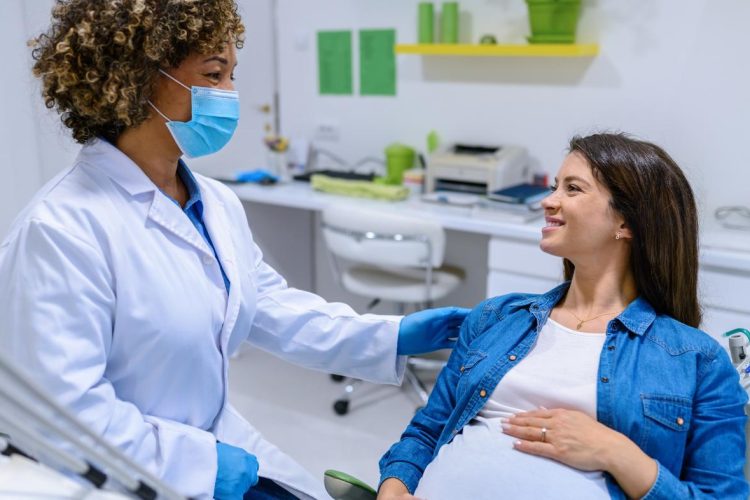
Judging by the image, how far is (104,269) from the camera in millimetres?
1102

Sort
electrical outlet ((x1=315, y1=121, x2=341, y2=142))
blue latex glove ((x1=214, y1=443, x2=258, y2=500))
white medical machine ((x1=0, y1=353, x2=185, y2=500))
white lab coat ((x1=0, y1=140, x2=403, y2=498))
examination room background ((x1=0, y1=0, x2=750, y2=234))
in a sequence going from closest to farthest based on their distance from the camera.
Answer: white medical machine ((x1=0, y1=353, x2=185, y2=500)) < white lab coat ((x1=0, y1=140, x2=403, y2=498)) < blue latex glove ((x1=214, y1=443, x2=258, y2=500)) < examination room background ((x1=0, y1=0, x2=750, y2=234)) < electrical outlet ((x1=315, y1=121, x2=341, y2=142))

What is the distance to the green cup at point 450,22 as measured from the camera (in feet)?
9.53

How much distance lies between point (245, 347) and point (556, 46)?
1.86 metres

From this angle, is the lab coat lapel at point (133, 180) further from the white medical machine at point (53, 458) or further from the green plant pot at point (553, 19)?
the green plant pot at point (553, 19)

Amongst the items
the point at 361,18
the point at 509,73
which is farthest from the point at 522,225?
the point at 361,18

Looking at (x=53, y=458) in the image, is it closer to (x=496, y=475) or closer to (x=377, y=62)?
(x=496, y=475)

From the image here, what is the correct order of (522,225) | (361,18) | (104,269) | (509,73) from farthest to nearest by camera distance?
1. (361,18)
2. (509,73)
3. (522,225)
4. (104,269)

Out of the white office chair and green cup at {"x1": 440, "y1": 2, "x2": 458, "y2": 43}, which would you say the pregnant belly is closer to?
the white office chair

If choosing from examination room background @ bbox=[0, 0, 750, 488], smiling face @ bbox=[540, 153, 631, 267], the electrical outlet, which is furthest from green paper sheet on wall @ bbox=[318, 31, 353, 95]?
smiling face @ bbox=[540, 153, 631, 267]

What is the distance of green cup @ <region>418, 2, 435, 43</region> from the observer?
9.67 ft

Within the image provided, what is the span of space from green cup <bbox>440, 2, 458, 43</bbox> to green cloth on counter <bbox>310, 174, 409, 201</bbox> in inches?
24.8

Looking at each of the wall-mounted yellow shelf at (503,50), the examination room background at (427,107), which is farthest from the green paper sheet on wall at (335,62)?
the wall-mounted yellow shelf at (503,50)

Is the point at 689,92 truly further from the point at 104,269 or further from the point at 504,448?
the point at 104,269

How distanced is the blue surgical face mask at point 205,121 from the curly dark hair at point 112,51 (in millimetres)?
66
